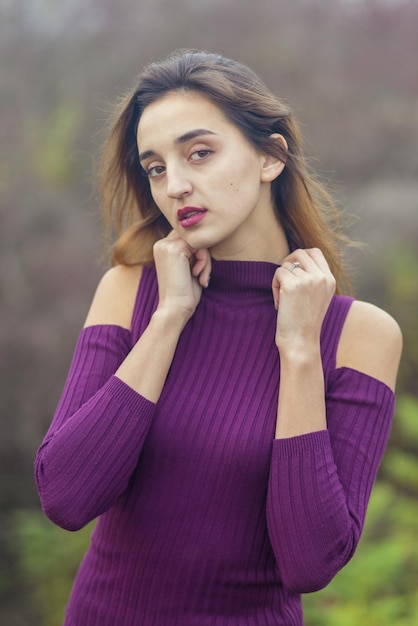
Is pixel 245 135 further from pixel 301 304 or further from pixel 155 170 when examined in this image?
pixel 301 304

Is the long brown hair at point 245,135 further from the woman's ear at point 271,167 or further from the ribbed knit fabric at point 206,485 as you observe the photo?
the ribbed knit fabric at point 206,485

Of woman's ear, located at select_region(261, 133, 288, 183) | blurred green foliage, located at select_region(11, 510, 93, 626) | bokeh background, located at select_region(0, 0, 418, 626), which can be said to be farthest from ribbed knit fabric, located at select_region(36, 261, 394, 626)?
blurred green foliage, located at select_region(11, 510, 93, 626)

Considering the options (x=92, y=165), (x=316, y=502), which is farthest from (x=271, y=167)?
(x=92, y=165)

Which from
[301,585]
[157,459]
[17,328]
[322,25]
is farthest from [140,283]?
[322,25]

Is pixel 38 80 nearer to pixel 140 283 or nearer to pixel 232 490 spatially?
pixel 140 283

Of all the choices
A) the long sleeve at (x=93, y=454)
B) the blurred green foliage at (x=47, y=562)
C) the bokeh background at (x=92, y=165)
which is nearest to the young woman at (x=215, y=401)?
the long sleeve at (x=93, y=454)

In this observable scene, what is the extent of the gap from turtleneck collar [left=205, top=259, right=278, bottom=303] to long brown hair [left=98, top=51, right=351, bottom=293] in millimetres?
148

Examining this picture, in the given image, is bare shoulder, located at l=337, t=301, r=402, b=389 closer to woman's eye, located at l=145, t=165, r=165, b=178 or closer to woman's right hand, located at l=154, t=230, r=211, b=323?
woman's right hand, located at l=154, t=230, r=211, b=323

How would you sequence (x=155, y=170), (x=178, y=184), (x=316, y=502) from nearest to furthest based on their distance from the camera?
(x=316, y=502), (x=178, y=184), (x=155, y=170)

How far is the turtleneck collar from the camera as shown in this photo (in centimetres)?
204

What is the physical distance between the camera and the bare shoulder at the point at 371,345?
6.26 ft

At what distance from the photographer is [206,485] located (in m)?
Result: 1.81

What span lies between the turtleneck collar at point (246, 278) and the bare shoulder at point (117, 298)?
8.1 inches

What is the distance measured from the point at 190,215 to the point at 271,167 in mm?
246
